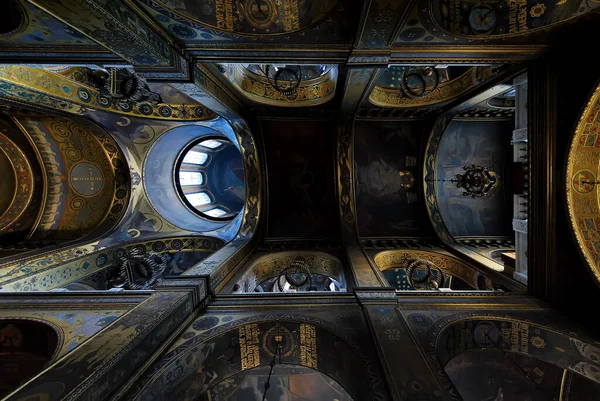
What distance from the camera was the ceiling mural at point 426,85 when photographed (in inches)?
316

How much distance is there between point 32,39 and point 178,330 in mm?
5783

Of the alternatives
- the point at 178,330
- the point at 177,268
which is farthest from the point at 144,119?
the point at 178,330

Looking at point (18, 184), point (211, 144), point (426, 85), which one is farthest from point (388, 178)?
point (18, 184)

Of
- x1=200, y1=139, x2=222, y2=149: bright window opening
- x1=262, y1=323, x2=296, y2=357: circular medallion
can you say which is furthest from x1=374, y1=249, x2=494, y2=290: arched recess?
x1=200, y1=139, x2=222, y2=149: bright window opening

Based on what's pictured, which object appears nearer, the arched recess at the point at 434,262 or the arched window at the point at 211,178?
the arched recess at the point at 434,262

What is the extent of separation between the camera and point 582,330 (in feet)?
15.6

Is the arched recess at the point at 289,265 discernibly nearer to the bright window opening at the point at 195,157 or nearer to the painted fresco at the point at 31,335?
the painted fresco at the point at 31,335

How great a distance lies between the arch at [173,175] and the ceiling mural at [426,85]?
5525mm

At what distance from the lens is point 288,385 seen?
600 centimetres

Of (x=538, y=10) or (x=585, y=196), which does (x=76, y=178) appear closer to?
(x=538, y=10)

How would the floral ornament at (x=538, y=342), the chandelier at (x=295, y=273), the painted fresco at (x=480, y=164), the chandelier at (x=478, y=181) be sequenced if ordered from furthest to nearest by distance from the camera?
the painted fresco at (x=480, y=164), the chandelier at (x=295, y=273), the chandelier at (x=478, y=181), the floral ornament at (x=538, y=342)

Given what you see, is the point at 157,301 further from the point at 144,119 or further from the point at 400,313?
the point at 144,119

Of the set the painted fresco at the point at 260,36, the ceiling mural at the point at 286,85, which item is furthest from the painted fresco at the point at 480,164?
the painted fresco at the point at 260,36

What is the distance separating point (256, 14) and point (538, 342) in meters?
7.49
